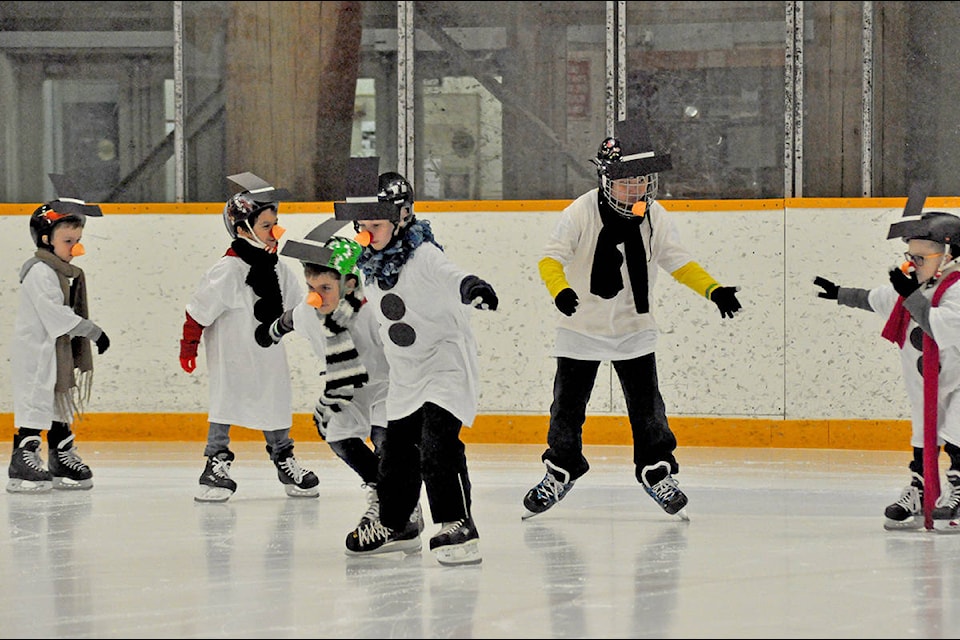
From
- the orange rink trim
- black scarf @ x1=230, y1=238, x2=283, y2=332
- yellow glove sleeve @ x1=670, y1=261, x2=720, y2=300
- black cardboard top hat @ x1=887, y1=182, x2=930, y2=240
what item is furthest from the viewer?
the orange rink trim

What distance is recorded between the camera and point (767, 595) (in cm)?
413

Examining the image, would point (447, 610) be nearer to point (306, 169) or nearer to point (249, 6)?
point (306, 169)

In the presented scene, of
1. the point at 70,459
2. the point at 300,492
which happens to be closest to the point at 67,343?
the point at 70,459

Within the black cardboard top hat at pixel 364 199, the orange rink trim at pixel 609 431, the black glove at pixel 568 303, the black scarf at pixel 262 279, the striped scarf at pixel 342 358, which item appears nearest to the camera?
the black cardboard top hat at pixel 364 199

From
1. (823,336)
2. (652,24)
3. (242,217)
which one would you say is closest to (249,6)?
(652,24)

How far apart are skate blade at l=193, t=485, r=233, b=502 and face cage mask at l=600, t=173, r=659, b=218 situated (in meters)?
2.08

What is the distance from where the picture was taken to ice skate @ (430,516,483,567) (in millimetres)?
4531

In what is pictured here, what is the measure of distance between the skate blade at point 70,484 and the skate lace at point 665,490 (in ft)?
8.79

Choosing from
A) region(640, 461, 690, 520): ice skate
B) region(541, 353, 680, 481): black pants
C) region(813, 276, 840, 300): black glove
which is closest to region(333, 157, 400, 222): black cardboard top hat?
region(541, 353, 680, 481): black pants

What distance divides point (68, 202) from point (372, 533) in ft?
8.73

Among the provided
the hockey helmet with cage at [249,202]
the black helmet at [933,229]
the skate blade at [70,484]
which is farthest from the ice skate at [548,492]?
the skate blade at [70,484]

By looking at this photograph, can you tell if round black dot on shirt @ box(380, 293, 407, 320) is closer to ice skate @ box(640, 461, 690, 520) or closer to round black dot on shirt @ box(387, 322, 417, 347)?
round black dot on shirt @ box(387, 322, 417, 347)

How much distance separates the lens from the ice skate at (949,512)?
5.27m

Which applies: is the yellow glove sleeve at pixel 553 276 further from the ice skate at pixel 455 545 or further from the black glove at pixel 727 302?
the ice skate at pixel 455 545
